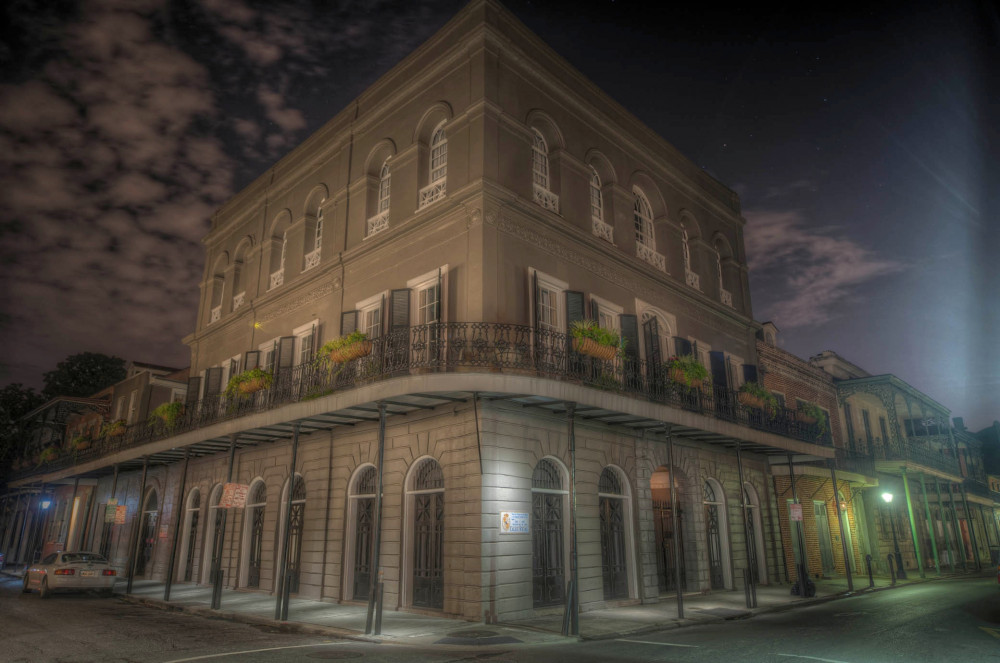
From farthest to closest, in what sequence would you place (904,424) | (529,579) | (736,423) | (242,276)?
1. (904,424)
2. (242,276)
3. (736,423)
4. (529,579)

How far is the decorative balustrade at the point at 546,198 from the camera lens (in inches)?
607

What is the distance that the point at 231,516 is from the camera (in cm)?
1884

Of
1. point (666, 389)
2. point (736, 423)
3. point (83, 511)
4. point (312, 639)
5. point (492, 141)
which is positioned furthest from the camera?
point (83, 511)

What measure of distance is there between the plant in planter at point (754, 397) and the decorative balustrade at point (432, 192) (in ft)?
33.4

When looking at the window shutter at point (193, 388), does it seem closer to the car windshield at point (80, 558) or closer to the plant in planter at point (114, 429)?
the plant in planter at point (114, 429)

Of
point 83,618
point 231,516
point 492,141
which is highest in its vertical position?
point 492,141

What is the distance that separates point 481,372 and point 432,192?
5.98 meters

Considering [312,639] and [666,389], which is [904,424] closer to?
[666,389]

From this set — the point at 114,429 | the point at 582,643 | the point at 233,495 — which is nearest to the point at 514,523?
the point at 582,643

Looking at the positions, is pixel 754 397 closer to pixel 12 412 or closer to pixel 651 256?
pixel 651 256

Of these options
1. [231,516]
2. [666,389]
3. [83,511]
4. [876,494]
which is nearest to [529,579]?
[666,389]

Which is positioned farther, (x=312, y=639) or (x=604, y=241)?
(x=604, y=241)

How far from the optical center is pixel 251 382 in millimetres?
16719

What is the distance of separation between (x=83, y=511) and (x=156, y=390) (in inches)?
329
